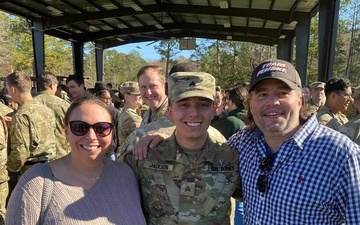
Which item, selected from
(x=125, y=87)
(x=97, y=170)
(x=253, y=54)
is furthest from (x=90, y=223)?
(x=253, y=54)

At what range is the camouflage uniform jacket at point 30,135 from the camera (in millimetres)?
4160

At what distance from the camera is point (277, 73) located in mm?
1855

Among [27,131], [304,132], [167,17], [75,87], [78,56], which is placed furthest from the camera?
[78,56]

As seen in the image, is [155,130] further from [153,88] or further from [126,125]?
[126,125]

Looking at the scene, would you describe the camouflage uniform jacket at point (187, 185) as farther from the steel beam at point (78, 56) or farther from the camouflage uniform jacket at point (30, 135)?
the steel beam at point (78, 56)

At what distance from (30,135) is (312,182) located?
11.5 feet

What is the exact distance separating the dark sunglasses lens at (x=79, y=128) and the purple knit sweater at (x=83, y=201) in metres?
0.26

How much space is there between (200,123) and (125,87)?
3.69 meters

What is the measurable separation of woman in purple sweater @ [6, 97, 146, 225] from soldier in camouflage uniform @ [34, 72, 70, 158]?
119 inches

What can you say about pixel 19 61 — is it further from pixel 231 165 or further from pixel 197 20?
pixel 231 165

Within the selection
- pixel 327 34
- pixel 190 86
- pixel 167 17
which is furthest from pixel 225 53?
pixel 190 86

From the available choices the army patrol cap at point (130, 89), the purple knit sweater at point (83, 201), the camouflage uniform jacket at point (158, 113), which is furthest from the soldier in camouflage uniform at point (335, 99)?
the purple knit sweater at point (83, 201)

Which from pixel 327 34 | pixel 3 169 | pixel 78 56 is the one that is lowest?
pixel 3 169

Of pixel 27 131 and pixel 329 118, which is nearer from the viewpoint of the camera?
Result: pixel 27 131
